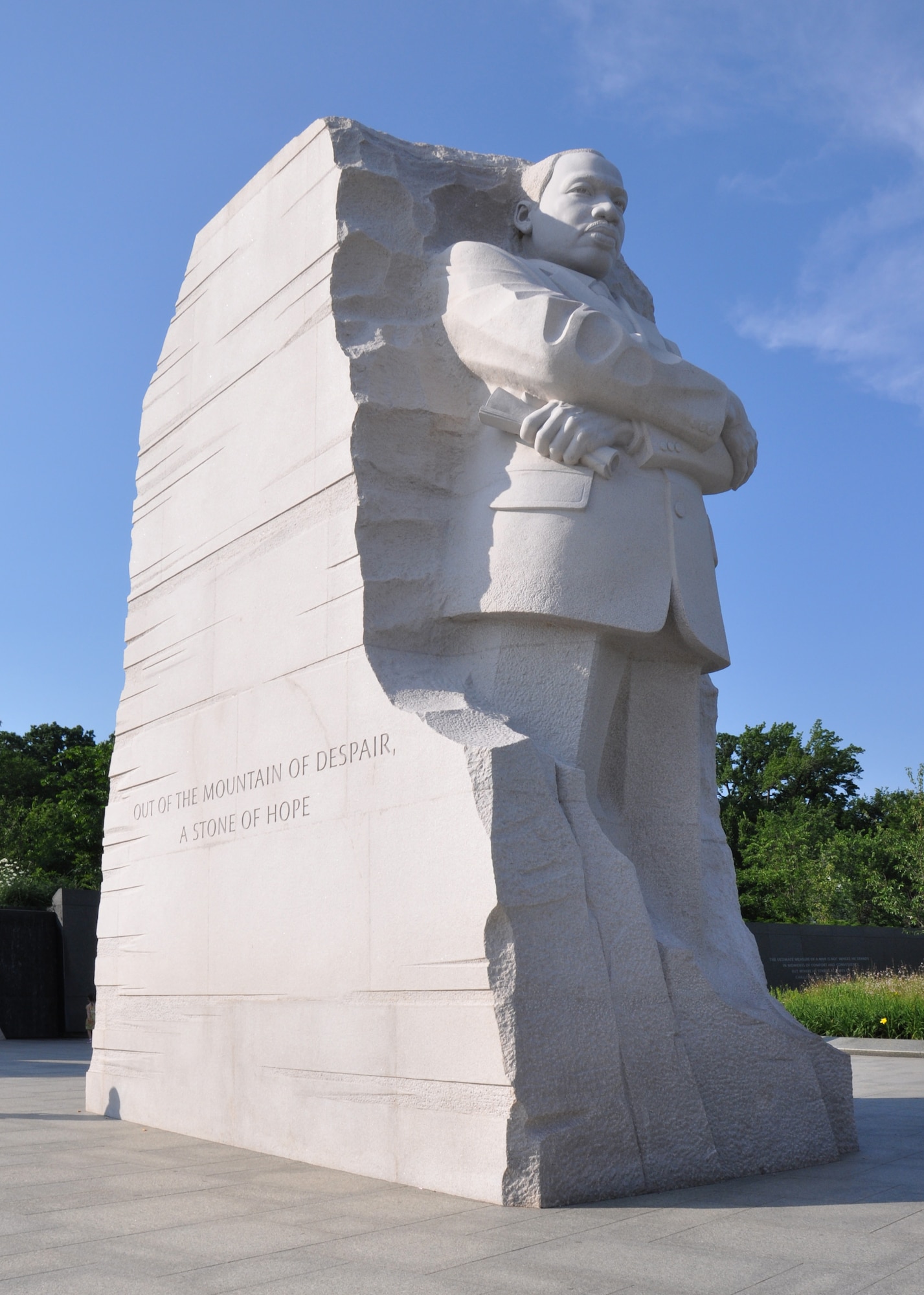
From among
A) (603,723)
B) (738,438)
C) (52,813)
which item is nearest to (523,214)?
(738,438)

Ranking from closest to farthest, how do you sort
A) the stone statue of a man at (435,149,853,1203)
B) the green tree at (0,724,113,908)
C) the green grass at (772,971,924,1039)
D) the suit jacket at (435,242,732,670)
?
1. the stone statue of a man at (435,149,853,1203)
2. the suit jacket at (435,242,732,670)
3. the green grass at (772,971,924,1039)
4. the green tree at (0,724,113,908)

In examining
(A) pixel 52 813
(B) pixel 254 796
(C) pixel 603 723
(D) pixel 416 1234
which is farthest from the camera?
(A) pixel 52 813

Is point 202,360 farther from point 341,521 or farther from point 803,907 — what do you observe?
point 803,907

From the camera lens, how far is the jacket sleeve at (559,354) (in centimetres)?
584

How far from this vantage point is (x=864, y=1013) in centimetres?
1462

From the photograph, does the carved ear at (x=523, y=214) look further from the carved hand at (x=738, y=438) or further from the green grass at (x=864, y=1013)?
the green grass at (x=864, y=1013)

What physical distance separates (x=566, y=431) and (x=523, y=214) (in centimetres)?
185

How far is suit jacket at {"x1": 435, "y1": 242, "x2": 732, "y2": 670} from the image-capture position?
5719mm

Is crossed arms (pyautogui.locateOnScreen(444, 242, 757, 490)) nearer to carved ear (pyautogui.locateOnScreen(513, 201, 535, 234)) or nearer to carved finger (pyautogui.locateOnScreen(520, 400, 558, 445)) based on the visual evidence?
carved finger (pyautogui.locateOnScreen(520, 400, 558, 445))

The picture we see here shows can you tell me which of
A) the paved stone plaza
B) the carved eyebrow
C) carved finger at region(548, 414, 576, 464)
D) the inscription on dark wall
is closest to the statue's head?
the carved eyebrow

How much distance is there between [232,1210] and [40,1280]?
3.48 ft

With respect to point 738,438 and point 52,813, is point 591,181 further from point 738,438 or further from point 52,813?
point 52,813

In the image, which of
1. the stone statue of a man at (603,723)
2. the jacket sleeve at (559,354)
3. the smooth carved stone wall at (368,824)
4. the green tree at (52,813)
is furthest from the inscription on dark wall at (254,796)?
the green tree at (52,813)

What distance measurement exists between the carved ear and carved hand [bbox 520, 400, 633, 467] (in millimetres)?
1515
